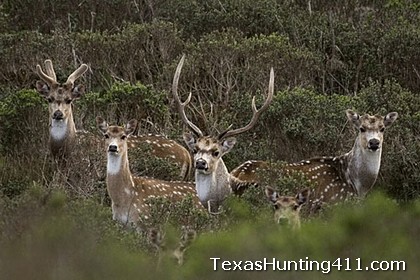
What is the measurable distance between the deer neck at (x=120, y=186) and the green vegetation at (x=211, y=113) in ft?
1.22

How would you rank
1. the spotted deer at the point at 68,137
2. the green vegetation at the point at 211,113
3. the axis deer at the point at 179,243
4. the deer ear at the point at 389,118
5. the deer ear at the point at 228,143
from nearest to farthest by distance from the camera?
1. the green vegetation at the point at 211,113
2. the axis deer at the point at 179,243
3. the deer ear at the point at 228,143
4. the deer ear at the point at 389,118
5. the spotted deer at the point at 68,137

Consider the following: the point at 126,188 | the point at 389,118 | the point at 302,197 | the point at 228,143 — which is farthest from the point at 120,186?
the point at 389,118

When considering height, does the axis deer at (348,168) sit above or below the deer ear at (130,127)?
below

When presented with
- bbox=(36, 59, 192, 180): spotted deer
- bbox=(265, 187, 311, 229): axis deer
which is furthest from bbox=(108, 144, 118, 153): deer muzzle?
bbox=(36, 59, 192, 180): spotted deer

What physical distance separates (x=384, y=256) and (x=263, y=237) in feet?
1.99

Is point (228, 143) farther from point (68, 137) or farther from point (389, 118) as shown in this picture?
point (68, 137)

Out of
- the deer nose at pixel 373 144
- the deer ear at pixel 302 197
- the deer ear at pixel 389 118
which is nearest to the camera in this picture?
A: the deer ear at pixel 302 197

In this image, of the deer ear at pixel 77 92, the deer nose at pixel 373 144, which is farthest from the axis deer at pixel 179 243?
the deer ear at pixel 77 92

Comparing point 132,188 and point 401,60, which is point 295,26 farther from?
point 132,188

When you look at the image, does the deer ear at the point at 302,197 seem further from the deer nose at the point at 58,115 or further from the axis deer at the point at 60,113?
the deer nose at the point at 58,115

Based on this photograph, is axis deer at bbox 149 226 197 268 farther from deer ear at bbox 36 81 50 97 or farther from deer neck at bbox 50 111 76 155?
deer ear at bbox 36 81 50 97

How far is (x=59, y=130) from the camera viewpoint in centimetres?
1232

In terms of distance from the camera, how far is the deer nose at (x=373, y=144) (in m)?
11.1

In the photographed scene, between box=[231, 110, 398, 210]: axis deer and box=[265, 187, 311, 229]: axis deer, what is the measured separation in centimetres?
154
